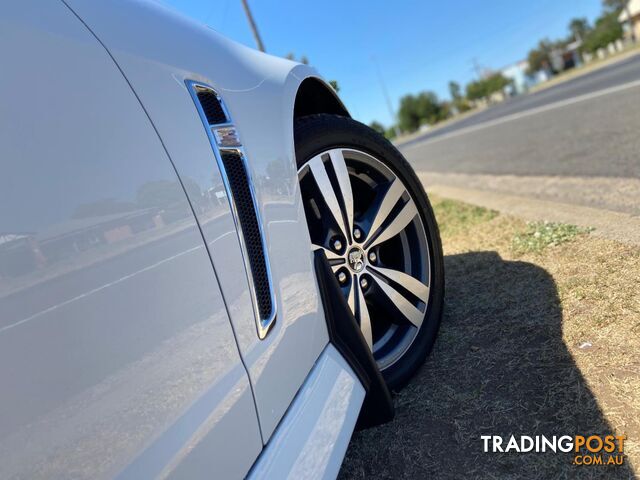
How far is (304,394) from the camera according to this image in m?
1.44

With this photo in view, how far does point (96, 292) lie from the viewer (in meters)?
0.91

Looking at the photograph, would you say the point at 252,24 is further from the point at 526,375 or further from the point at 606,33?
the point at 606,33

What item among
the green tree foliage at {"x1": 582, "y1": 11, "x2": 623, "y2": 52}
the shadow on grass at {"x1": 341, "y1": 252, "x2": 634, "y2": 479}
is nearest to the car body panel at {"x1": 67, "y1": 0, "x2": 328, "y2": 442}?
the shadow on grass at {"x1": 341, "y1": 252, "x2": 634, "y2": 479}

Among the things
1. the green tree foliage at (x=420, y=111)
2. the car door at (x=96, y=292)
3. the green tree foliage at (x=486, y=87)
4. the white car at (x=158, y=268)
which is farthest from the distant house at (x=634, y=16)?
the car door at (x=96, y=292)

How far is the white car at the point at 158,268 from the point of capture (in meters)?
0.84

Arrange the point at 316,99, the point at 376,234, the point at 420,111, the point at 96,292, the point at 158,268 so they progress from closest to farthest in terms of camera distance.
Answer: the point at 96,292 → the point at 158,268 → the point at 376,234 → the point at 316,99 → the point at 420,111

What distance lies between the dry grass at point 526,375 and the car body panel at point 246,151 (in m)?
0.57

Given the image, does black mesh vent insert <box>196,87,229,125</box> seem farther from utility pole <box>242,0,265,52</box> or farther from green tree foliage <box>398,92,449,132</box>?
green tree foliage <box>398,92,449,132</box>

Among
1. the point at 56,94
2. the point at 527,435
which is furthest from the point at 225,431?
the point at 527,435

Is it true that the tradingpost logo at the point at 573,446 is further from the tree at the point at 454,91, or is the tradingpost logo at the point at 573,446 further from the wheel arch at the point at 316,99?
the tree at the point at 454,91

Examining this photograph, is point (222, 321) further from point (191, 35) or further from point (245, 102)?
point (191, 35)

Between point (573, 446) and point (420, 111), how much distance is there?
315ft

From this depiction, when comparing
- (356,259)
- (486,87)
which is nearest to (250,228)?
(356,259)

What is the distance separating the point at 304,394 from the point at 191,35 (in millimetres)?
1112
